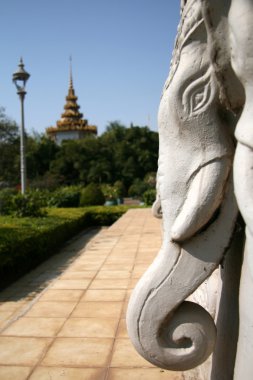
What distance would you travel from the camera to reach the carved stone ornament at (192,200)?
3.33 feet

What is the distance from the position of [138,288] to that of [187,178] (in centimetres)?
36

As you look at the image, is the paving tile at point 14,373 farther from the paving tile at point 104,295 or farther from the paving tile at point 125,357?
the paving tile at point 104,295

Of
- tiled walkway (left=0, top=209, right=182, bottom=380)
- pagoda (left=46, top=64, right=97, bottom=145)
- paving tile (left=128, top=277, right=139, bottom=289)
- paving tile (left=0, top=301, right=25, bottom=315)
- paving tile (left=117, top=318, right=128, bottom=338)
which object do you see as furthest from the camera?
pagoda (left=46, top=64, right=97, bottom=145)

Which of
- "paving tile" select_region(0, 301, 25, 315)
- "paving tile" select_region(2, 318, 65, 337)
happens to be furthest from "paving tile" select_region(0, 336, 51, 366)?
"paving tile" select_region(0, 301, 25, 315)

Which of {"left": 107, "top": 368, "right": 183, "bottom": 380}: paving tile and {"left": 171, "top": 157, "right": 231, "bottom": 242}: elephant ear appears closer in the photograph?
{"left": 171, "top": 157, "right": 231, "bottom": 242}: elephant ear

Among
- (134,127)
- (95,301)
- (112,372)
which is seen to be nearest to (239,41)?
(112,372)

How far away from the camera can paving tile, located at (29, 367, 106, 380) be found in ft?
7.25

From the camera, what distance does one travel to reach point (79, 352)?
2559mm

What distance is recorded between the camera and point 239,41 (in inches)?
36.2

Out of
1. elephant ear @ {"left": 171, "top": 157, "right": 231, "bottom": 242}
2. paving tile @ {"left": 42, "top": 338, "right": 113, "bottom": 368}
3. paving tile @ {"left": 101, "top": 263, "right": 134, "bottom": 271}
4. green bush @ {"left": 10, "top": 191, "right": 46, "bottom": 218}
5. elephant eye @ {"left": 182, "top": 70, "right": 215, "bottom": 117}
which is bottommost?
paving tile @ {"left": 42, "top": 338, "right": 113, "bottom": 368}

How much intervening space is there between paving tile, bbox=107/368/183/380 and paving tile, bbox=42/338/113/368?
0.14 meters

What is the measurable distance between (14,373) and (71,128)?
40.7m

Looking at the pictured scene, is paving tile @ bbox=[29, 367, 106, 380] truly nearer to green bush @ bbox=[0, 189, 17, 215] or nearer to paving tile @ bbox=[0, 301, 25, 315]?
paving tile @ bbox=[0, 301, 25, 315]

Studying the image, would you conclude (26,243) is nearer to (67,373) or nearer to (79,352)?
(79,352)
